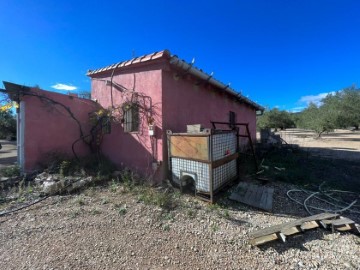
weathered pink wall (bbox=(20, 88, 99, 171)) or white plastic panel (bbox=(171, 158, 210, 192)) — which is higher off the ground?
weathered pink wall (bbox=(20, 88, 99, 171))

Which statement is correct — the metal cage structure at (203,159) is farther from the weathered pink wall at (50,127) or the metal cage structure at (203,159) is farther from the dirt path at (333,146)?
the dirt path at (333,146)

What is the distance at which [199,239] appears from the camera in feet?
9.15

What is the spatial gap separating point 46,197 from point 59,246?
2.13 metres

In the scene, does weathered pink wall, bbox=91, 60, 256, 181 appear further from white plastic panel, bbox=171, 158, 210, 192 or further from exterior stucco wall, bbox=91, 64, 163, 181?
white plastic panel, bbox=171, 158, 210, 192

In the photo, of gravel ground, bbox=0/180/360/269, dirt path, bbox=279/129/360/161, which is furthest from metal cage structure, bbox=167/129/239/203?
dirt path, bbox=279/129/360/161

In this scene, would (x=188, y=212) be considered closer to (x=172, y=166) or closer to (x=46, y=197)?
(x=172, y=166)

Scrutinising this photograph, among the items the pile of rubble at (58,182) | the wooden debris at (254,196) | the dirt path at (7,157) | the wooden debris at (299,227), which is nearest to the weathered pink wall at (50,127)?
the pile of rubble at (58,182)

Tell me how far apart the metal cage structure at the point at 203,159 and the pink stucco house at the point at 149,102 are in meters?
0.56

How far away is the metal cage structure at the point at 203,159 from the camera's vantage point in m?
3.89

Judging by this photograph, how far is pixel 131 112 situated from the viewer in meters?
5.73

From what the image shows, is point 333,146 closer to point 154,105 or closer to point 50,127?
point 154,105

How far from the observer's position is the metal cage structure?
389 cm

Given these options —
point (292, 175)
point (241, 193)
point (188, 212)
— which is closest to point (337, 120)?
point (292, 175)

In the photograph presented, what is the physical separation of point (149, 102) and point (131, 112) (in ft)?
2.90
